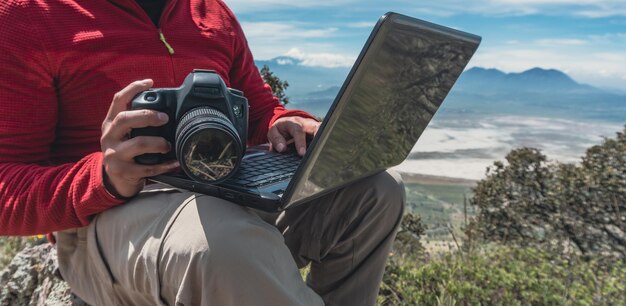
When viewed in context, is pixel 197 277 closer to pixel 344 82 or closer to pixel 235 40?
pixel 344 82

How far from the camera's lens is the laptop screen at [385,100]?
43.3 inches

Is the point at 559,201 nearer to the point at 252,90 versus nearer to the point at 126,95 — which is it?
the point at 252,90

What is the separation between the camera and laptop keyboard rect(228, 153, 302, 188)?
1.31 metres

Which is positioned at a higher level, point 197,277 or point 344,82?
point 344,82

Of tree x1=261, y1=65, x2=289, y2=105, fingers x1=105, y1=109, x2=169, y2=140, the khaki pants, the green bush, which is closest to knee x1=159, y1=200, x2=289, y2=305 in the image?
the khaki pants

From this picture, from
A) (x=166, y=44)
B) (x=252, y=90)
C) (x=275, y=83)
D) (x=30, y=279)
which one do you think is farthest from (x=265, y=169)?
(x=275, y=83)

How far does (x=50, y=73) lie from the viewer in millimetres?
1533

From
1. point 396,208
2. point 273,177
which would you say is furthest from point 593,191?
point 273,177

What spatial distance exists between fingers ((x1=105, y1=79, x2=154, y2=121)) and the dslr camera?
0.01 meters

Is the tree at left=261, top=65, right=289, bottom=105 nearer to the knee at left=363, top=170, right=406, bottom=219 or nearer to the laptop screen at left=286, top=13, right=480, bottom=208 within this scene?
the knee at left=363, top=170, right=406, bottom=219

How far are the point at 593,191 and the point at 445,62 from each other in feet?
22.0

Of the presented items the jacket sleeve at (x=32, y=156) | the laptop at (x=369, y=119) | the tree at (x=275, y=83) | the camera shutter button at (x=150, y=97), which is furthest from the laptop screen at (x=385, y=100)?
the tree at (x=275, y=83)

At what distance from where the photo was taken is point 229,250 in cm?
113

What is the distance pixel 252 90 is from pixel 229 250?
1231 mm
